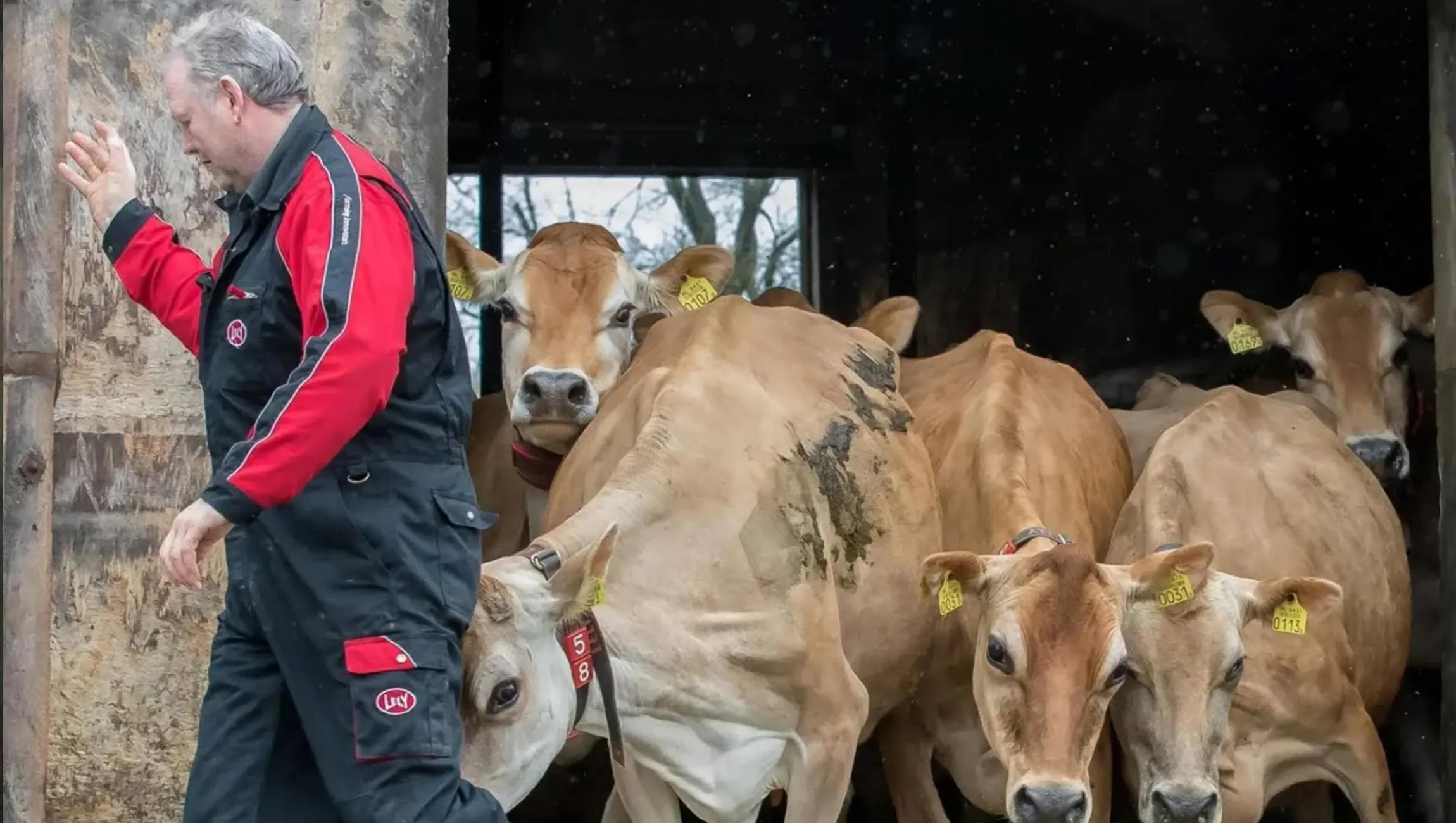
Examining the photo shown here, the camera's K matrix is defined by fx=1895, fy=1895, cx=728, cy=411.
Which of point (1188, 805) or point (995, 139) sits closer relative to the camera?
point (1188, 805)

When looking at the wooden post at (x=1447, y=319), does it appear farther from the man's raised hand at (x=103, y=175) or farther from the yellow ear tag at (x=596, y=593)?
the man's raised hand at (x=103, y=175)

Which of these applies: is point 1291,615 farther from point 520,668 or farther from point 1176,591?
point 520,668

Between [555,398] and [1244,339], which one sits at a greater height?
[1244,339]

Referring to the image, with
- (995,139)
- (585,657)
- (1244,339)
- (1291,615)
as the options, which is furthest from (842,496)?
(995,139)

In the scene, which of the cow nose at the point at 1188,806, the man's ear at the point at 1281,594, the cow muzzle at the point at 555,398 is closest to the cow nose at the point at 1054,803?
the cow nose at the point at 1188,806

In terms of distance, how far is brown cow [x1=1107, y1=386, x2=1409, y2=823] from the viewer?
18.0ft

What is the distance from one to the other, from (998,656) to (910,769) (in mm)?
1461

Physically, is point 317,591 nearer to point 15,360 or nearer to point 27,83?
point 15,360

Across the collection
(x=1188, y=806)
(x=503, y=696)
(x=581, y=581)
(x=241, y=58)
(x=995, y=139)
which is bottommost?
(x=1188, y=806)

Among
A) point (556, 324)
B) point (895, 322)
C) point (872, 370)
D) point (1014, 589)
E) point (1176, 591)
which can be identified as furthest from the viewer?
point (895, 322)

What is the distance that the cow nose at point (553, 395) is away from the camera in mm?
6320

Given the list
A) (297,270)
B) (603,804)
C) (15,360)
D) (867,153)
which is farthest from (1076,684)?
(867,153)

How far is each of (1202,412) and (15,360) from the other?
13.3 ft

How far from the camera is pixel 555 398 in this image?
20.7 feet
